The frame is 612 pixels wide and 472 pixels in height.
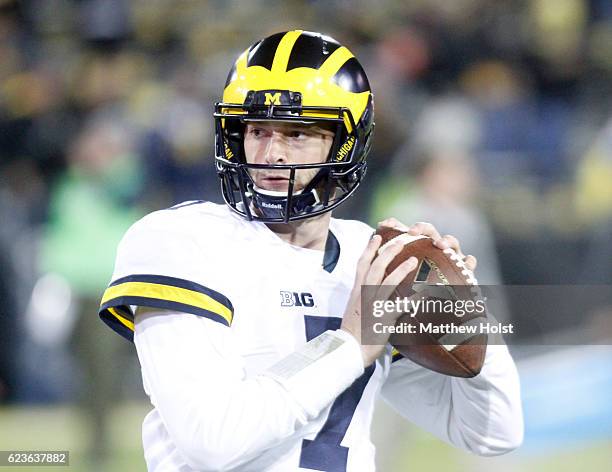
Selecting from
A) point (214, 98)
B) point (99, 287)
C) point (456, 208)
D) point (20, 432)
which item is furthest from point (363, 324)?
point (214, 98)

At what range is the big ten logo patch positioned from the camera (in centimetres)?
190

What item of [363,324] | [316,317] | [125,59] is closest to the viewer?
[363,324]

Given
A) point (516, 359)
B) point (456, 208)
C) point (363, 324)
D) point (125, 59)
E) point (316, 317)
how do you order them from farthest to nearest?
point (125, 59) < point (516, 359) < point (456, 208) < point (316, 317) < point (363, 324)

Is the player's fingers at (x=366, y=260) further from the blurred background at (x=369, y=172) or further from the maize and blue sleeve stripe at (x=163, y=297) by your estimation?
the blurred background at (x=369, y=172)

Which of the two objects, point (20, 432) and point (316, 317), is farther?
point (20, 432)

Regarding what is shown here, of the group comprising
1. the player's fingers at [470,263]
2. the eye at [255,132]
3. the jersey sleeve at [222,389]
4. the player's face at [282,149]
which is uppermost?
the eye at [255,132]

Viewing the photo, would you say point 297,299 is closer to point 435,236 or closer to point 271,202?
point 271,202

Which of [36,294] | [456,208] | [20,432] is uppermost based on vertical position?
[456,208]

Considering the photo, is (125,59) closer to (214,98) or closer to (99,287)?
(214,98)

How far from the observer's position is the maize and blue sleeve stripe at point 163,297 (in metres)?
1.70

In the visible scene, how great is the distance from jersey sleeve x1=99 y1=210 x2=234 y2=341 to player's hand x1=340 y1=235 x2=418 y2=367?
217 millimetres

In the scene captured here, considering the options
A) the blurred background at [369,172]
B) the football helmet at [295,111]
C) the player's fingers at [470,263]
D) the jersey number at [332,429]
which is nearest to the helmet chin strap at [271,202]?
the football helmet at [295,111]

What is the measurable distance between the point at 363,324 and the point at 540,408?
3064 millimetres

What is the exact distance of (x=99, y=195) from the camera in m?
4.76
